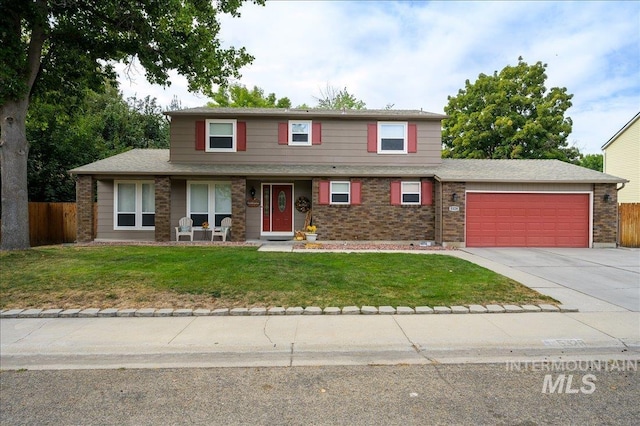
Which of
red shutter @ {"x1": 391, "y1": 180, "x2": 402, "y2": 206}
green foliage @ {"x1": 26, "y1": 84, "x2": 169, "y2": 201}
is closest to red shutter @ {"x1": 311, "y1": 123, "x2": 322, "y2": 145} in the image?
red shutter @ {"x1": 391, "y1": 180, "x2": 402, "y2": 206}

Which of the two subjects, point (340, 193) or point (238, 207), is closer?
point (238, 207)

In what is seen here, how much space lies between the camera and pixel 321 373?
12.9 ft

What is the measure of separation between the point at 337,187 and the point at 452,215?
457cm

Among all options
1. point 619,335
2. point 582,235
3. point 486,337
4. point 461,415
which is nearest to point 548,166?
point 582,235

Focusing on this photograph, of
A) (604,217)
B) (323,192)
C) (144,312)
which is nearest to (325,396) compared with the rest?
(144,312)

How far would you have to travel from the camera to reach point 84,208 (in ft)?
47.4

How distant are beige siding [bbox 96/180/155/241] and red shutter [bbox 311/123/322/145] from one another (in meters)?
7.86

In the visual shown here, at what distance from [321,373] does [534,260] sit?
9.48m

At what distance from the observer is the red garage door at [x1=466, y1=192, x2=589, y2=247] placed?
14.0m

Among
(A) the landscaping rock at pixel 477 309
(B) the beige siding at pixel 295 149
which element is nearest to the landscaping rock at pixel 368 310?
(A) the landscaping rock at pixel 477 309

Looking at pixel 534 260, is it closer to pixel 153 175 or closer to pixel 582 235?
pixel 582 235

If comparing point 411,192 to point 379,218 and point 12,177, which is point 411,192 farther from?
point 12,177

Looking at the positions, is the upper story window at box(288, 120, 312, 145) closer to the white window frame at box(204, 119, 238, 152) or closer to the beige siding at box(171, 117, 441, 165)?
the beige siding at box(171, 117, 441, 165)

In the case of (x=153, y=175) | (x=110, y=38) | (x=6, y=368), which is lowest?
(x=6, y=368)
